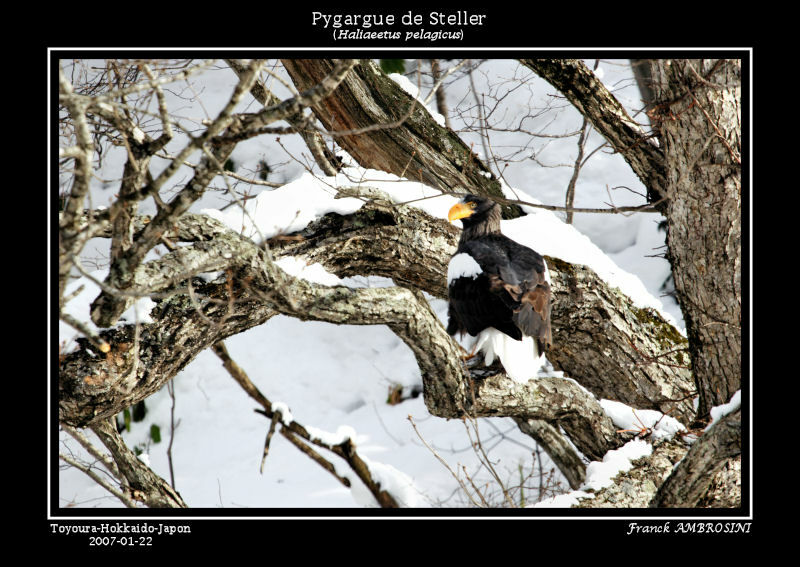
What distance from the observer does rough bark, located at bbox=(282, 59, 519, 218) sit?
3.90 metres

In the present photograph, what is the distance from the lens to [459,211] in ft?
12.4

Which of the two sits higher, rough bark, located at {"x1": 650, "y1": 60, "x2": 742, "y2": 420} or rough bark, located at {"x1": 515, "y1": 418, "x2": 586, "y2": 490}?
rough bark, located at {"x1": 650, "y1": 60, "x2": 742, "y2": 420}

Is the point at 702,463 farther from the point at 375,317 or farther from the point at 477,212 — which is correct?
the point at 477,212

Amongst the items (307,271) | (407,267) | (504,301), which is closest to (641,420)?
(504,301)

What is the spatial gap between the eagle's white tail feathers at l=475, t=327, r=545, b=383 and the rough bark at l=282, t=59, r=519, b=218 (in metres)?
0.97

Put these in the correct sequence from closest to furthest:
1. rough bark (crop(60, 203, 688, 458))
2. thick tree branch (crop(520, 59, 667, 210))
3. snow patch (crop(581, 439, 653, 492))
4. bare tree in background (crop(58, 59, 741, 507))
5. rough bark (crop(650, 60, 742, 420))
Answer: bare tree in background (crop(58, 59, 741, 507)) → rough bark (crop(60, 203, 688, 458)) → rough bark (crop(650, 60, 742, 420)) → snow patch (crop(581, 439, 653, 492)) → thick tree branch (crop(520, 59, 667, 210))

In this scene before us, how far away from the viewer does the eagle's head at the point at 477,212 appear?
3793mm

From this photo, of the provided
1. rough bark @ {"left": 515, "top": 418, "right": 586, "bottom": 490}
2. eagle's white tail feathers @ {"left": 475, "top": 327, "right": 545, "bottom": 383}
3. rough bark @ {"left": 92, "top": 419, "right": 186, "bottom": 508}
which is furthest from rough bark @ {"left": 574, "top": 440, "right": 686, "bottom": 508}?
rough bark @ {"left": 92, "top": 419, "right": 186, "bottom": 508}

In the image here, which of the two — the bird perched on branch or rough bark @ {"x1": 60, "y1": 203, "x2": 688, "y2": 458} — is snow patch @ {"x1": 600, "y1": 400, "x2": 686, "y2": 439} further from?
the bird perched on branch

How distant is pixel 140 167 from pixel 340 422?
5.31 m

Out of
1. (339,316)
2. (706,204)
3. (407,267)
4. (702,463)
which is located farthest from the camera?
(407,267)

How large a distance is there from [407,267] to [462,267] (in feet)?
1.20
